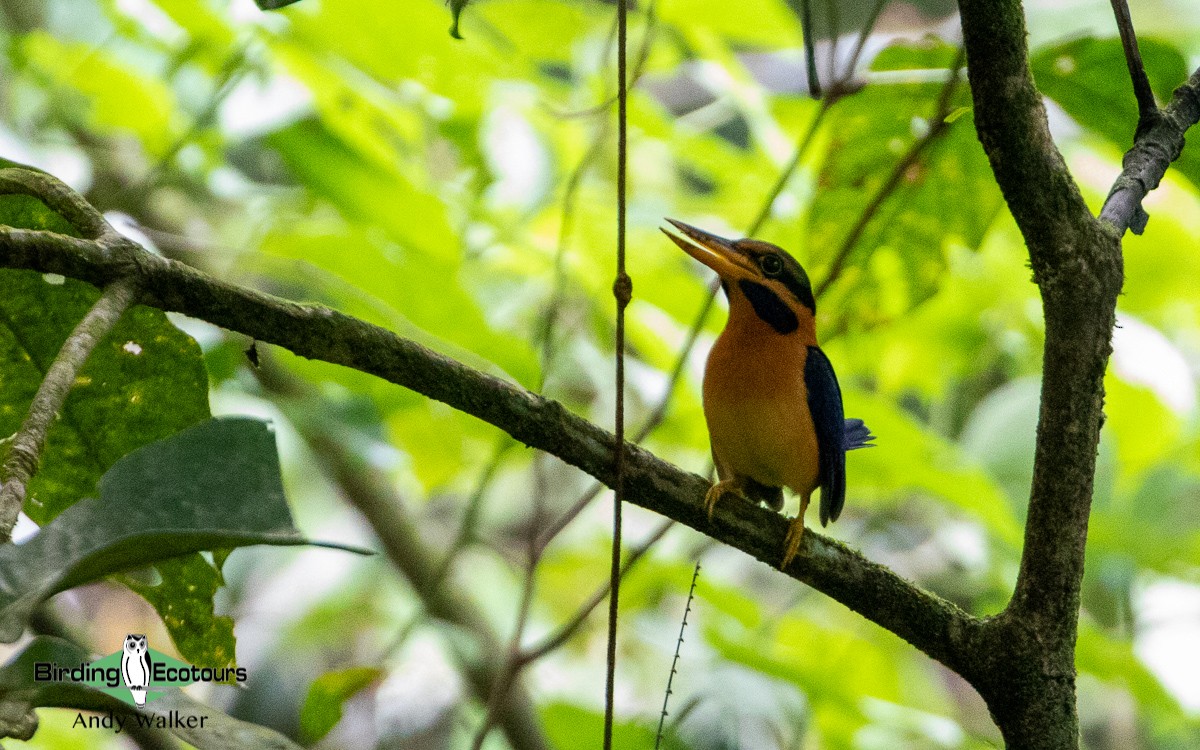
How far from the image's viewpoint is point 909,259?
2459mm

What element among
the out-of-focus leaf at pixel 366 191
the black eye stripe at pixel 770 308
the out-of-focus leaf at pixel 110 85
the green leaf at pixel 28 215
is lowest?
the green leaf at pixel 28 215

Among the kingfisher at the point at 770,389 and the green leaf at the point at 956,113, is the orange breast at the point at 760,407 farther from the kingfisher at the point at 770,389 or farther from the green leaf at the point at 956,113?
the green leaf at the point at 956,113

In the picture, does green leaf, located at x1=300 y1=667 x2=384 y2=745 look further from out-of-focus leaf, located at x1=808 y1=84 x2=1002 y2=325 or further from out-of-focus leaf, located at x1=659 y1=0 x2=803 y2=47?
out-of-focus leaf, located at x1=659 y1=0 x2=803 y2=47

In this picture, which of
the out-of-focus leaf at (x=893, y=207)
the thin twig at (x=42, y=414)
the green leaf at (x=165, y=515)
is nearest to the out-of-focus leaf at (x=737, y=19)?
the out-of-focus leaf at (x=893, y=207)

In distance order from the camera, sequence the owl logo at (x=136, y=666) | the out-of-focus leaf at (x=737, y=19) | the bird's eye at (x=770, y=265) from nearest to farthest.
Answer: the owl logo at (x=136, y=666)
the bird's eye at (x=770, y=265)
the out-of-focus leaf at (x=737, y=19)

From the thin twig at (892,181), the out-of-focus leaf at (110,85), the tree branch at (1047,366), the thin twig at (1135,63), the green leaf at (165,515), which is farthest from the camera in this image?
the out-of-focus leaf at (110,85)

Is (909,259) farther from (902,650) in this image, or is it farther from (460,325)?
(902,650)

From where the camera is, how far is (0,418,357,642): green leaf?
0.89 meters

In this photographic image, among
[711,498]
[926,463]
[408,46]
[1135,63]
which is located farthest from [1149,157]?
[408,46]

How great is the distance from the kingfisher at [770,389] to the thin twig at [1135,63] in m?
0.98

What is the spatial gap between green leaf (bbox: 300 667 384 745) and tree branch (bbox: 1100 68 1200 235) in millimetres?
1670

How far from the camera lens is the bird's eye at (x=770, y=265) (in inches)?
104

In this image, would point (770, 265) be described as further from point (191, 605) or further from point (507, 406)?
point (191, 605)

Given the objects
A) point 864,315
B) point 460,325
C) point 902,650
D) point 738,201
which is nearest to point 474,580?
point 902,650
